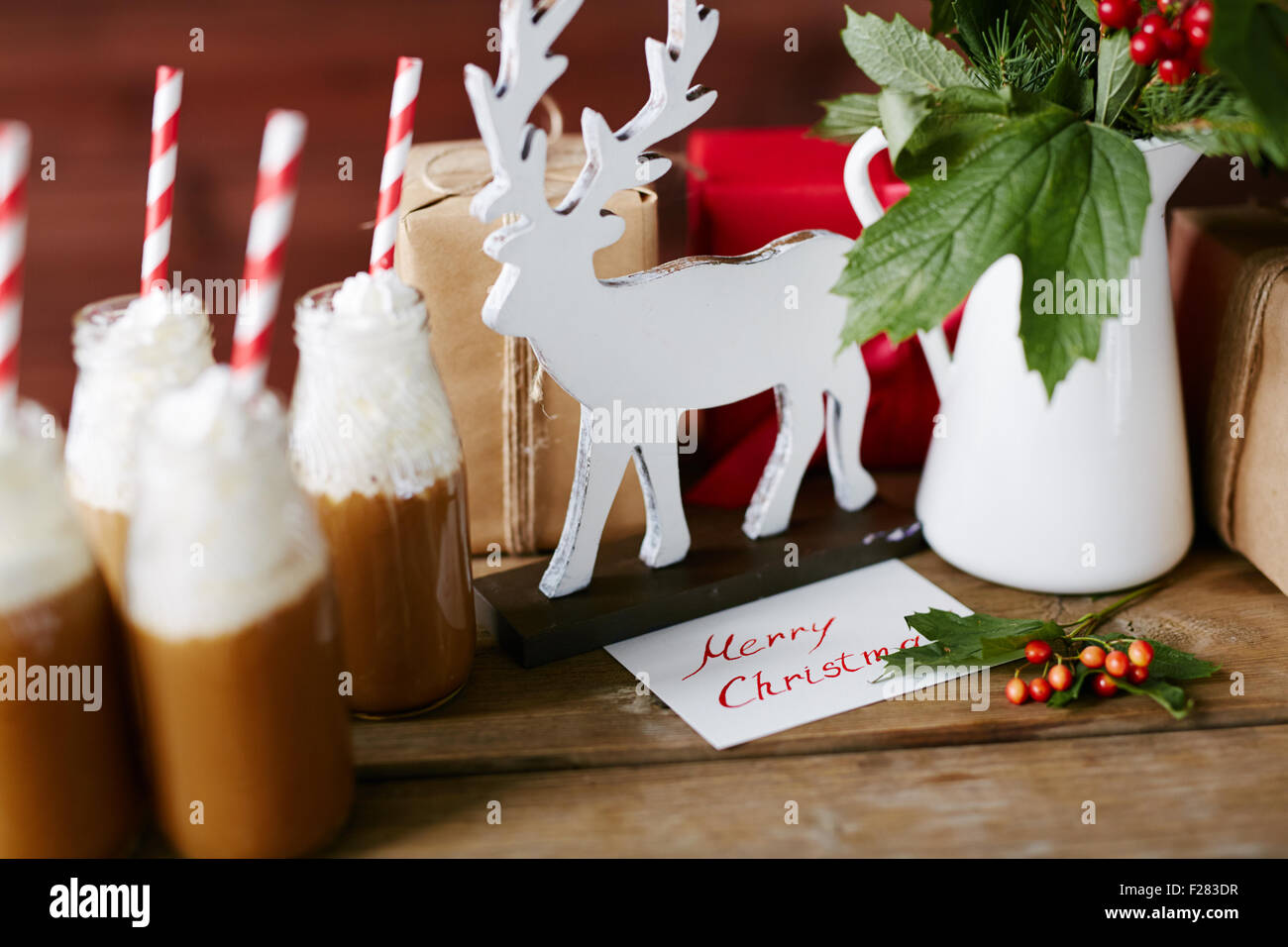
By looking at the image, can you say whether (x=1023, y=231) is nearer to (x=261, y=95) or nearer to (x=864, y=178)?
(x=864, y=178)

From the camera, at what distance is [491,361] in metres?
0.88

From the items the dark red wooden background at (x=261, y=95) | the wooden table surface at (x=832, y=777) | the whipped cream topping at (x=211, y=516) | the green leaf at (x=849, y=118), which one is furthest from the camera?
the dark red wooden background at (x=261, y=95)

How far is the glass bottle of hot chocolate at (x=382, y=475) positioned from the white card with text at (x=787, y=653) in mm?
Result: 161

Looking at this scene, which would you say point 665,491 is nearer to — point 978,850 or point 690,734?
point 690,734

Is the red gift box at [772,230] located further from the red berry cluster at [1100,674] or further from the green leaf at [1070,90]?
the red berry cluster at [1100,674]

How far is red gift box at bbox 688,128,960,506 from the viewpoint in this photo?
3.17ft

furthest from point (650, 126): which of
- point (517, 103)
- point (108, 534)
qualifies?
point (108, 534)

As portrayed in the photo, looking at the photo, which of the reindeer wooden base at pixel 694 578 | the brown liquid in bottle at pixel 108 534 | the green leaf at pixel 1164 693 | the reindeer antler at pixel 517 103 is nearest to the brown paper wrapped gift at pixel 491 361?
the reindeer wooden base at pixel 694 578

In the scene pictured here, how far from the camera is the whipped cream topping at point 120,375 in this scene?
24.9 inches

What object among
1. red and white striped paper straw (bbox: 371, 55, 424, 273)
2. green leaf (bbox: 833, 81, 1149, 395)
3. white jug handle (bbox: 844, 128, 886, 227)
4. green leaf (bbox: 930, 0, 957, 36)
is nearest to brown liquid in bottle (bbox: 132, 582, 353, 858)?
red and white striped paper straw (bbox: 371, 55, 424, 273)

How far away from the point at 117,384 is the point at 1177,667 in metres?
0.69

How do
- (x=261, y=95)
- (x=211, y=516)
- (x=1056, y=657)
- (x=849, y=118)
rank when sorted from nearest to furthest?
1. (x=211, y=516)
2. (x=1056, y=657)
3. (x=849, y=118)
4. (x=261, y=95)

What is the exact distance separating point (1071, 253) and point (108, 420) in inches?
22.8

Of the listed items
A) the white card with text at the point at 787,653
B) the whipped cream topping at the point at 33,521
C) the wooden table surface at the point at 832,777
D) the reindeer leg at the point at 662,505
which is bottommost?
the wooden table surface at the point at 832,777
